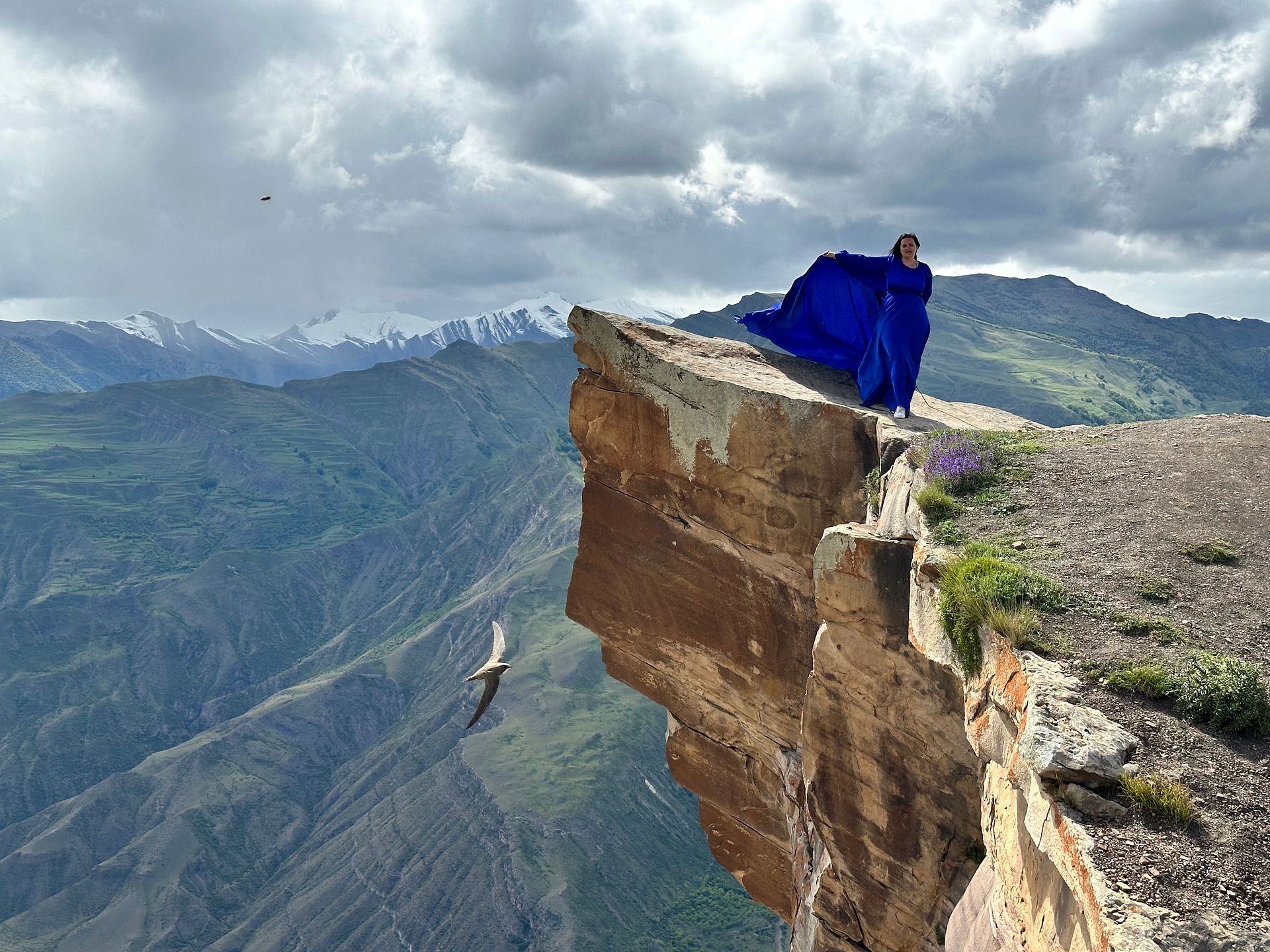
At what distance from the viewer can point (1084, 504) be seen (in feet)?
43.9

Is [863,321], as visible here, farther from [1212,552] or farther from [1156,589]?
[1156,589]

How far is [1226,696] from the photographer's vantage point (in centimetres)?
898

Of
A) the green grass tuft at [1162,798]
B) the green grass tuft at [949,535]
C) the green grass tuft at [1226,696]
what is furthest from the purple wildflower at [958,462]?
the green grass tuft at [1162,798]

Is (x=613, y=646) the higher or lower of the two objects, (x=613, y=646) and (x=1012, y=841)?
the lower

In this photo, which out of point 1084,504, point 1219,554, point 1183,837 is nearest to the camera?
point 1183,837

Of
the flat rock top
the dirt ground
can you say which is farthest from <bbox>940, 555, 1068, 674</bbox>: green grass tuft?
the flat rock top

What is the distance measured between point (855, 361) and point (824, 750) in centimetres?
996

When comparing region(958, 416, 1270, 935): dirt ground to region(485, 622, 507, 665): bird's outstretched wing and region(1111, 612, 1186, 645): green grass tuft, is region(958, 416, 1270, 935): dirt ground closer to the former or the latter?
region(1111, 612, 1186, 645): green grass tuft

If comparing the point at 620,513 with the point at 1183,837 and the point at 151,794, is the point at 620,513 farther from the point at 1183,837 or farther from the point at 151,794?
the point at 151,794

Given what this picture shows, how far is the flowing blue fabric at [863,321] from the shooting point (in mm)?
19719

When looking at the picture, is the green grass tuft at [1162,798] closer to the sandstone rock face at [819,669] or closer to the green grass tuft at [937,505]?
the sandstone rock face at [819,669]

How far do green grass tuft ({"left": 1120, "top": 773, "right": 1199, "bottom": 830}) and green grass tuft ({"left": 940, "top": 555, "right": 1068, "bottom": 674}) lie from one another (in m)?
2.43

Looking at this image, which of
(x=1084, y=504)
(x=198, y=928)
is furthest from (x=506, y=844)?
(x=1084, y=504)

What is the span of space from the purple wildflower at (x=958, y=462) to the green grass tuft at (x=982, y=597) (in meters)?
2.83
